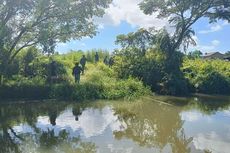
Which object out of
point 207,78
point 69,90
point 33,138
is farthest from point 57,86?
point 207,78

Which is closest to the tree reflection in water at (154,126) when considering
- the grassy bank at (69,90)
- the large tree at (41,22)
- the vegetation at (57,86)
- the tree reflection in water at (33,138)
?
the tree reflection in water at (33,138)

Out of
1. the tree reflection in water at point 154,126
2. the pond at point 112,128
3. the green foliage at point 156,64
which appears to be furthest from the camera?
the green foliage at point 156,64

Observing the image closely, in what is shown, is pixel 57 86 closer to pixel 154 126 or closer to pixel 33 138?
pixel 154 126

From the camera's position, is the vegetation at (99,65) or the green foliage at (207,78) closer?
the vegetation at (99,65)

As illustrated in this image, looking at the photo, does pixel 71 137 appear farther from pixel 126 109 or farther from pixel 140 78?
pixel 140 78

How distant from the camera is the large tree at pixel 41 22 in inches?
808

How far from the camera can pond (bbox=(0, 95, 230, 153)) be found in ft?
36.3

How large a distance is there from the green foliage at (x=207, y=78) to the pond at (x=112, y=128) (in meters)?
9.80

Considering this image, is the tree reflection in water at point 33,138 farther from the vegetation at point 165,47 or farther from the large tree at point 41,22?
the vegetation at point 165,47

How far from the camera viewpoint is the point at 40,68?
81.8 feet

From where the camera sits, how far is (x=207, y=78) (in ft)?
98.7

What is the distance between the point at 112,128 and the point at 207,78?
17.9 meters

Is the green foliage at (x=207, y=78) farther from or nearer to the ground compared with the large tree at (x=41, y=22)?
nearer to the ground

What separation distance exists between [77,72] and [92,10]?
411 cm
